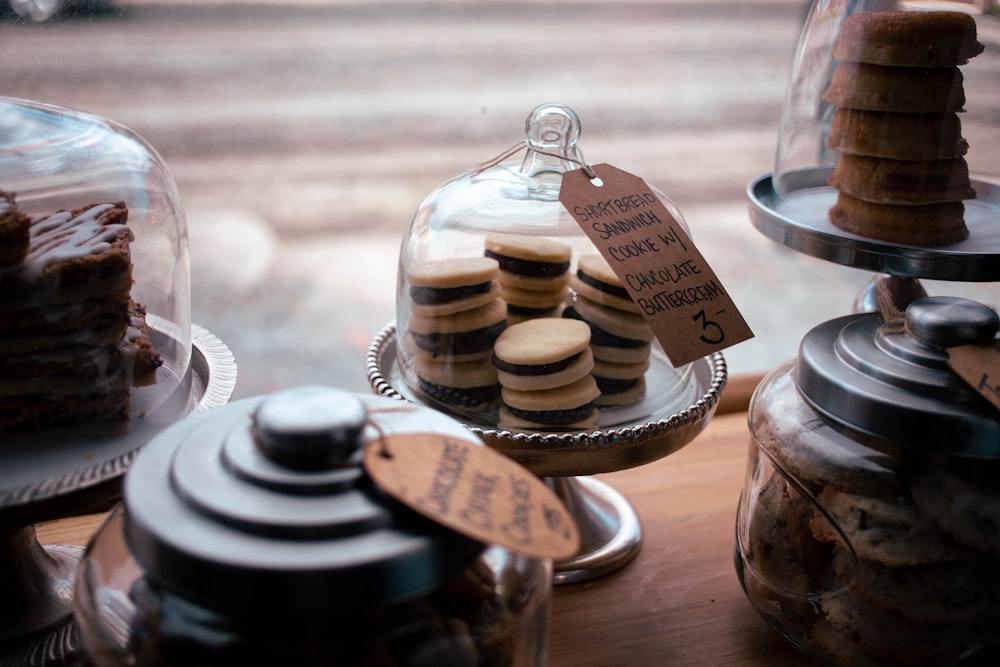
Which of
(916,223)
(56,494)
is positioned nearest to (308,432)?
(56,494)

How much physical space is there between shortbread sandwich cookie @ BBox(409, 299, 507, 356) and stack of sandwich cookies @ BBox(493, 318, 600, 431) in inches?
0.6

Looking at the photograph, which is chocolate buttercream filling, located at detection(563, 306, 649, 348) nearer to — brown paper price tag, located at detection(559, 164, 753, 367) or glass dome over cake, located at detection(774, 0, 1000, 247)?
brown paper price tag, located at detection(559, 164, 753, 367)

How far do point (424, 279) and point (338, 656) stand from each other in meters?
0.39

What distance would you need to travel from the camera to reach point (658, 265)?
2.37ft

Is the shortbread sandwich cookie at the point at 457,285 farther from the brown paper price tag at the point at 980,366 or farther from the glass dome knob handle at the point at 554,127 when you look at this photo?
the brown paper price tag at the point at 980,366

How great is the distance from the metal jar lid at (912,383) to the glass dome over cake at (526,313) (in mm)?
151

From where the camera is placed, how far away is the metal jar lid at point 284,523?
400 mm

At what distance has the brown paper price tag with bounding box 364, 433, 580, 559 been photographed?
0.43m

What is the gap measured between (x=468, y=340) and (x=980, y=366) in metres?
0.36

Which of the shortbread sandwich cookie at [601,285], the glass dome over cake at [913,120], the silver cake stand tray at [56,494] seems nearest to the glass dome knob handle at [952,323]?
the glass dome over cake at [913,120]

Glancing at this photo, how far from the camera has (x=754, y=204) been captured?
812 millimetres

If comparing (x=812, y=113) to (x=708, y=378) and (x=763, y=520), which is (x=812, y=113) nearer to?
(x=708, y=378)

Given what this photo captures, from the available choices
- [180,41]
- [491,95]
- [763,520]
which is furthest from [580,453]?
[491,95]

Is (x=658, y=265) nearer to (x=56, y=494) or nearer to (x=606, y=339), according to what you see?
(x=606, y=339)
